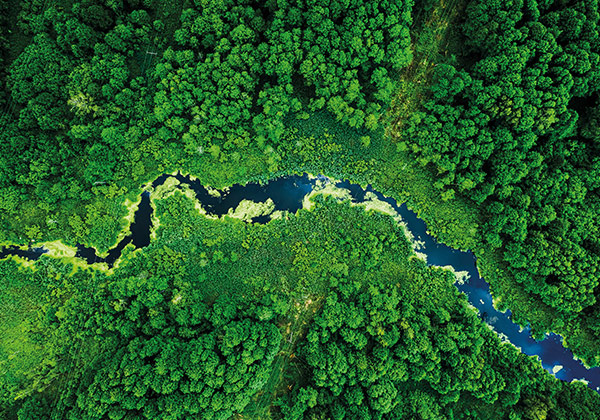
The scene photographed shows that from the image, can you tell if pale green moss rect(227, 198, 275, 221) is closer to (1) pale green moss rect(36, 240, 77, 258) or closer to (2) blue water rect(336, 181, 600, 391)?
(2) blue water rect(336, 181, 600, 391)

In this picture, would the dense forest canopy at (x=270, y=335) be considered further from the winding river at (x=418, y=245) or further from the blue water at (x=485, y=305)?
the blue water at (x=485, y=305)

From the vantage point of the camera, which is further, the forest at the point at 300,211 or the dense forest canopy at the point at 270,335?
the forest at the point at 300,211

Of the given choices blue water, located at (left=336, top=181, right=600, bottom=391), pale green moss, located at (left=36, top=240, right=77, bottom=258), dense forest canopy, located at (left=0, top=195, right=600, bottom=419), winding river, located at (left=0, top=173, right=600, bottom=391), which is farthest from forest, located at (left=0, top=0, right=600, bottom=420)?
blue water, located at (left=336, top=181, right=600, bottom=391)

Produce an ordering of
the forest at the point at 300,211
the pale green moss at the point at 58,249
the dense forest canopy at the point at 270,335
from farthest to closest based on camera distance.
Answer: the pale green moss at the point at 58,249, the forest at the point at 300,211, the dense forest canopy at the point at 270,335

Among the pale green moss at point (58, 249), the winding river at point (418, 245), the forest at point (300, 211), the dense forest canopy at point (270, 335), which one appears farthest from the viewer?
the winding river at point (418, 245)

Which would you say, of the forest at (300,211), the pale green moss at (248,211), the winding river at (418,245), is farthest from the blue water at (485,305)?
the pale green moss at (248,211)
